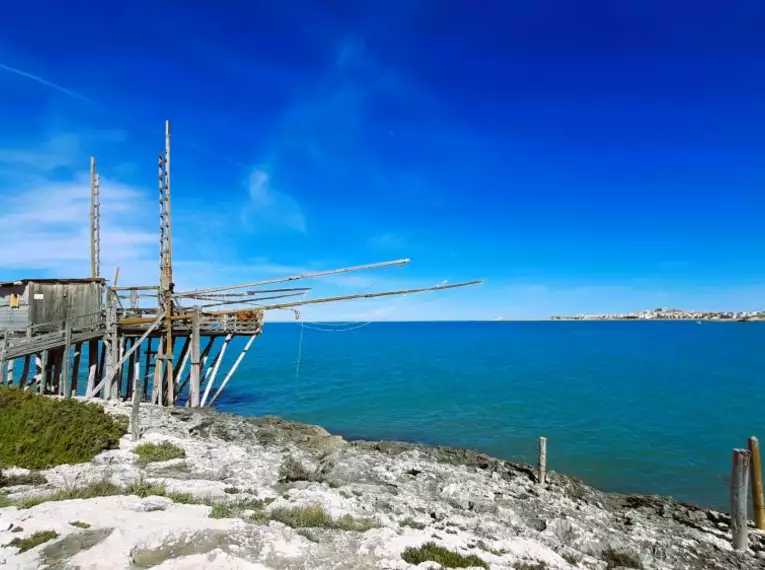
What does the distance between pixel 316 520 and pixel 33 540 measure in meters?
4.77

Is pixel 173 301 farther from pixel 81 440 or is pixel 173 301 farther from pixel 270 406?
pixel 270 406

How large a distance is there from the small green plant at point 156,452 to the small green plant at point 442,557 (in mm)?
8981

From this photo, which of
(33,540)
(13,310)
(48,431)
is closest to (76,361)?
(13,310)

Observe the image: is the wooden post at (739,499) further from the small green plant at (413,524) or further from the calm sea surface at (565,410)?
the small green plant at (413,524)

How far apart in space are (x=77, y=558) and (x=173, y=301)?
19.0 metres

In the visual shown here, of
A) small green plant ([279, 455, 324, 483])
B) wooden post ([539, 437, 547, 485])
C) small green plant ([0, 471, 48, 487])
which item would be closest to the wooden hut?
small green plant ([0, 471, 48, 487])

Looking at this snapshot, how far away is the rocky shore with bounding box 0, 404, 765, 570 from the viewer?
25.2 feet

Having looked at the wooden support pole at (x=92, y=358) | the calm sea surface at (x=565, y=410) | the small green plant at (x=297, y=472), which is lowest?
the calm sea surface at (x=565, y=410)

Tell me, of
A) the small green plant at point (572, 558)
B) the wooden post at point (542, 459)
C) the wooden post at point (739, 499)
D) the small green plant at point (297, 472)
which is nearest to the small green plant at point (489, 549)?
the small green plant at point (572, 558)

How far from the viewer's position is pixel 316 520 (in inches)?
380

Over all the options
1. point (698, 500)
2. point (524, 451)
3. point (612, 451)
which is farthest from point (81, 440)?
point (612, 451)

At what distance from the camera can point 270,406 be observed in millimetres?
36344

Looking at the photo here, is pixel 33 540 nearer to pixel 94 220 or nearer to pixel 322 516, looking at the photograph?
pixel 322 516

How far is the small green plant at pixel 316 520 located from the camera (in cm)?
943
